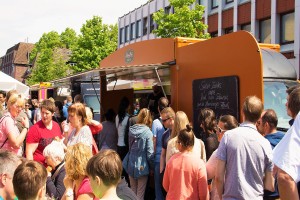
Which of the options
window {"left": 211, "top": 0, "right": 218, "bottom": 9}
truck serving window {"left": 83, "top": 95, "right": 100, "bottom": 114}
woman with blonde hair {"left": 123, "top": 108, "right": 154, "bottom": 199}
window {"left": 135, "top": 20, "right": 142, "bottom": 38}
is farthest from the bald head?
window {"left": 135, "top": 20, "right": 142, "bottom": 38}

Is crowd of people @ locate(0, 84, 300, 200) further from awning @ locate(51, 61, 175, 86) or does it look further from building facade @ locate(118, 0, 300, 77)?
building facade @ locate(118, 0, 300, 77)

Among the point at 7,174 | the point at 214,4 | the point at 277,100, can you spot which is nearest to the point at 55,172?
the point at 7,174

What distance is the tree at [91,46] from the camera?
40.9 meters

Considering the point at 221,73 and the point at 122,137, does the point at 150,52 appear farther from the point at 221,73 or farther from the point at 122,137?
the point at 221,73

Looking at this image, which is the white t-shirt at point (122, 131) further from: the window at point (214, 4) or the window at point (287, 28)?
the window at point (214, 4)

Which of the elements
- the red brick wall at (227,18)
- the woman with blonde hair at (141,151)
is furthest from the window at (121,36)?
the woman with blonde hair at (141,151)

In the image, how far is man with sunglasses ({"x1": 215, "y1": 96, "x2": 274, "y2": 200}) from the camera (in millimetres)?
4129

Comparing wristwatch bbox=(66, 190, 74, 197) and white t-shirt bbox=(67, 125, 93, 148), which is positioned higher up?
white t-shirt bbox=(67, 125, 93, 148)

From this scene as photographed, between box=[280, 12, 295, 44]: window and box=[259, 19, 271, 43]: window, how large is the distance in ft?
3.83

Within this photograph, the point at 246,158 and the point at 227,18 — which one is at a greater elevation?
the point at 227,18

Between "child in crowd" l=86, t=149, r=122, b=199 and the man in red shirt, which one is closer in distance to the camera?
"child in crowd" l=86, t=149, r=122, b=199

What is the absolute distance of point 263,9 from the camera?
25.8 meters

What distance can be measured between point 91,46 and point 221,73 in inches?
1388

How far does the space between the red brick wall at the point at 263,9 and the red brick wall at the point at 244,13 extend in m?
0.87
